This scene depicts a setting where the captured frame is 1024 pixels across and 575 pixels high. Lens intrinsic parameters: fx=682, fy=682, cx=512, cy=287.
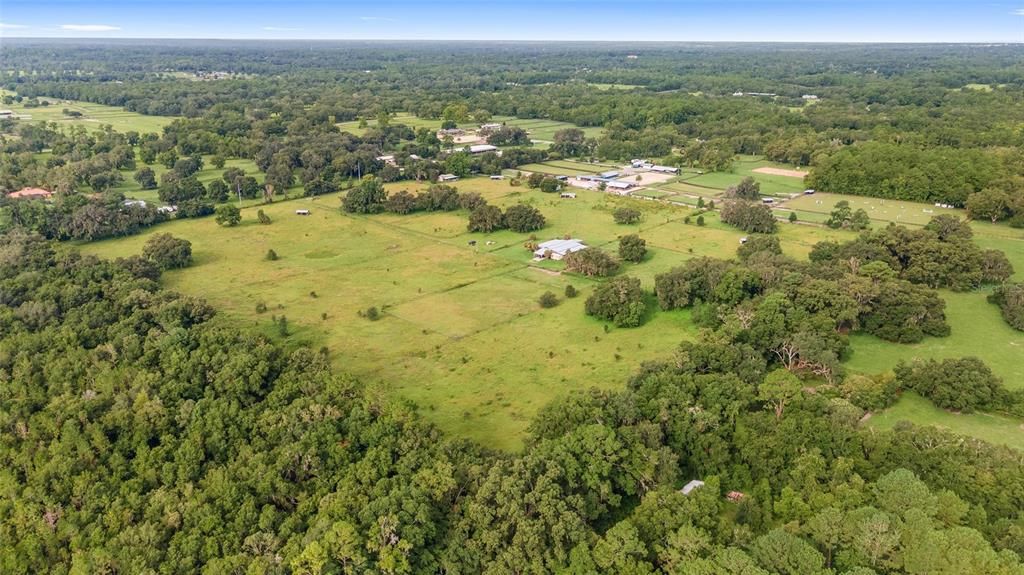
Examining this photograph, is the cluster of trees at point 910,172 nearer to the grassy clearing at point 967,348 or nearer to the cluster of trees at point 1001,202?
the cluster of trees at point 1001,202

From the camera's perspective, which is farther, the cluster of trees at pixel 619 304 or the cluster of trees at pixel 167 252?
the cluster of trees at pixel 167 252

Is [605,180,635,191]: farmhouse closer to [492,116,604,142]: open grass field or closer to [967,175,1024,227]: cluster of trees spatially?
[492,116,604,142]: open grass field

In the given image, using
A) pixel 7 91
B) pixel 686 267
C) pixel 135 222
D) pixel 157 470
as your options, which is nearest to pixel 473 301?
pixel 686 267

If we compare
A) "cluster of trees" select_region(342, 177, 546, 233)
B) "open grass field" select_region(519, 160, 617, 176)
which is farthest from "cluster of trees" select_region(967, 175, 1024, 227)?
"open grass field" select_region(519, 160, 617, 176)

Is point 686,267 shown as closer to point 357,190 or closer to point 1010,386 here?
point 1010,386

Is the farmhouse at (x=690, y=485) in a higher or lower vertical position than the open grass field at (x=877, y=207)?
lower

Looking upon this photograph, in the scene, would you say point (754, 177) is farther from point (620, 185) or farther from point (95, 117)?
point (95, 117)

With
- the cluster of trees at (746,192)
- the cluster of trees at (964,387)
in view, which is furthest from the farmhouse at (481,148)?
the cluster of trees at (964,387)
